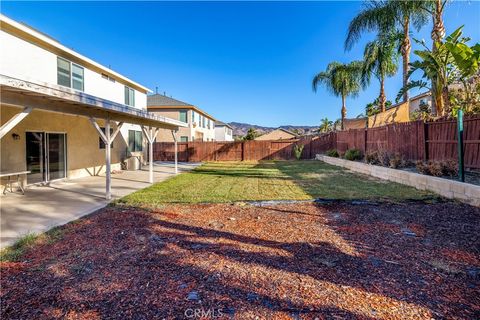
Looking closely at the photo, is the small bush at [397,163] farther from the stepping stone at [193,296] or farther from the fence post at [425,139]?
the stepping stone at [193,296]

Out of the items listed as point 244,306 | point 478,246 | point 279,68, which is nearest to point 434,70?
point 478,246

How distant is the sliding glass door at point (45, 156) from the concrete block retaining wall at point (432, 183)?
41.0 feet

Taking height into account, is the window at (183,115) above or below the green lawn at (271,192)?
above

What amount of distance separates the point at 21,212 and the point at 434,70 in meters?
13.3

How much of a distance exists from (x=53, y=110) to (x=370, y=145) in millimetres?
13254

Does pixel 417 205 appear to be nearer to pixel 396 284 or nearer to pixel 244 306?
pixel 396 284

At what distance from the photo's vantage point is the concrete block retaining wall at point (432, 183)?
5824 mm

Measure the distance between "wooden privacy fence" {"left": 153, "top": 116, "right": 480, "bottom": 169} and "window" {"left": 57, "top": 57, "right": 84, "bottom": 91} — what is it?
10981mm

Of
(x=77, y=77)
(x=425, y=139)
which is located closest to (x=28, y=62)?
(x=77, y=77)

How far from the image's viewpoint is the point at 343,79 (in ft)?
74.0

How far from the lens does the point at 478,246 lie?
12.3 ft

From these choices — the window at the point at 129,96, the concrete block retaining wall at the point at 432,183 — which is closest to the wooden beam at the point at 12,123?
the concrete block retaining wall at the point at 432,183

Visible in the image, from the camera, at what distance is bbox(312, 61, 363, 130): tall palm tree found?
22125 millimetres

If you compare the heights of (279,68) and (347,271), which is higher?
(279,68)
